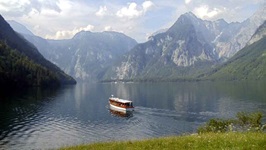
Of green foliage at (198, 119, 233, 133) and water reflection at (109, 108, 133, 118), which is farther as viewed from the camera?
water reflection at (109, 108, 133, 118)

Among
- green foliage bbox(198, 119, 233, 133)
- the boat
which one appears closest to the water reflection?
the boat

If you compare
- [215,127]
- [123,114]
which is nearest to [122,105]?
[123,114]

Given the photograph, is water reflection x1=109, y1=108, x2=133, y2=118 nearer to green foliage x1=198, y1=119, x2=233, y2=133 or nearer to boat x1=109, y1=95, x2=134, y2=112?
boat x1=109, y1=95, x2=134, y2=112

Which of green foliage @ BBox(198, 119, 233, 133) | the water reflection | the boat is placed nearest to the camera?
green foliage @ BBox(198, 119, 233, 133)

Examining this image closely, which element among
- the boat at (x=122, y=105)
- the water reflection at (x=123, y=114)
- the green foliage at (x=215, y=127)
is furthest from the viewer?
the boat at (x=122, y=105)

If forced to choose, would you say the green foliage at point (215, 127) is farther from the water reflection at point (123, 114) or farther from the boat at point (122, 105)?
the boat at point (122, 105)

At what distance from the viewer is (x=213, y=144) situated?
2789cm

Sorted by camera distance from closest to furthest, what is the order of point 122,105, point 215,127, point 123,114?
point 215,127 < point 123,114 < point 122,105

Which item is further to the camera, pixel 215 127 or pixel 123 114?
pixel 123 114

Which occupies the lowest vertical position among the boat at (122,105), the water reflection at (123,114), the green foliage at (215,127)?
the water reflection at (123,114)

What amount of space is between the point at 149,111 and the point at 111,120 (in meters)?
33.0

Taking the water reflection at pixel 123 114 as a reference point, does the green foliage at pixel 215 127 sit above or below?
above

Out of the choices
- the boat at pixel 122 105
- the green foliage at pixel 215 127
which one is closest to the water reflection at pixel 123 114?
the boat at pixel 122 105

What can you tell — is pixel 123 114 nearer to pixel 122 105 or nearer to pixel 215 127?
pixel 122 105
